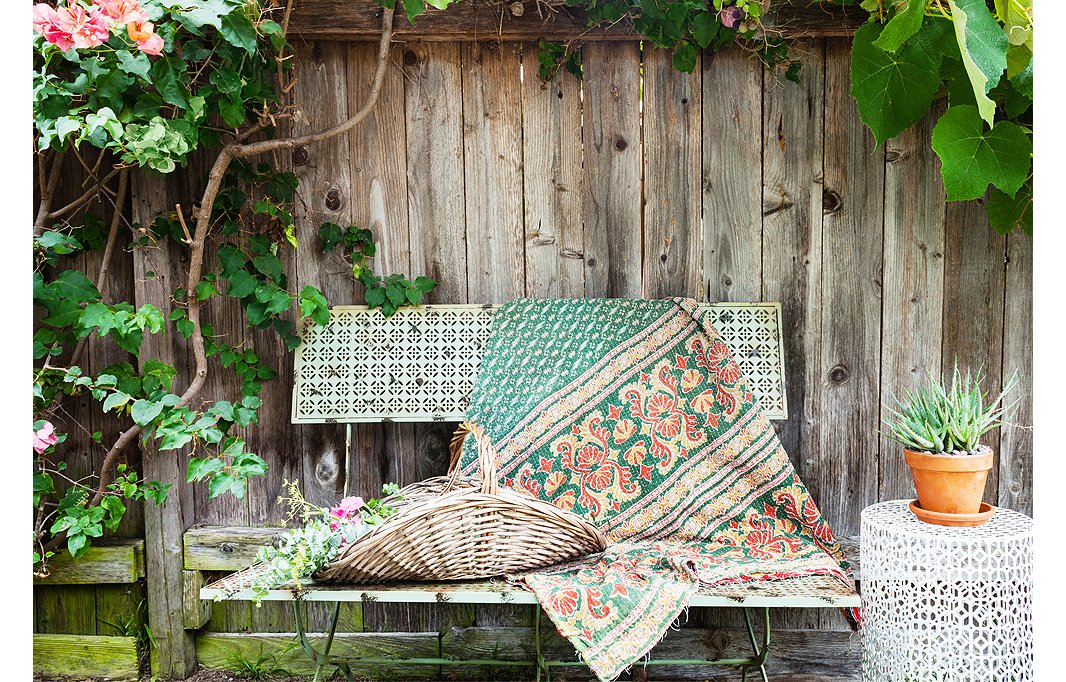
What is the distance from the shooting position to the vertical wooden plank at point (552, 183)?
7.42ft

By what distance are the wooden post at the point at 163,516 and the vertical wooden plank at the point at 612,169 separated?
1243mm

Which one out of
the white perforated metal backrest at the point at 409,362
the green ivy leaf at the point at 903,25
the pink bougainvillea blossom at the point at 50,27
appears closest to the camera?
the green ivy leaf at the point at 903,25

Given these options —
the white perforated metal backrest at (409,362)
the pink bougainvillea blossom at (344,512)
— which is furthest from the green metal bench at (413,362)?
the pink bougainvillea blossom at (344,512)

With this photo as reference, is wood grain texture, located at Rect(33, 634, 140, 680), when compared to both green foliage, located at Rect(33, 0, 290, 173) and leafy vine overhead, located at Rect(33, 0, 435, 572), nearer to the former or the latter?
leafy vine overhead, located at Rect(33, 0, 435, 572)

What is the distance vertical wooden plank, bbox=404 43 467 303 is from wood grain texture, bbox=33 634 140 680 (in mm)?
1406

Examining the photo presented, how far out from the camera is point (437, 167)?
89.9 inches

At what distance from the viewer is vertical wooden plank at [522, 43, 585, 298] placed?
7.42ft

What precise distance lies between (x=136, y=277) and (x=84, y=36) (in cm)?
79

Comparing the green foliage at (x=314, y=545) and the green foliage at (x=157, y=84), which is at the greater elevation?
the green foliage at (x=157, y=84)

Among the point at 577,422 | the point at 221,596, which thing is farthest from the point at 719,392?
the point at 221,596

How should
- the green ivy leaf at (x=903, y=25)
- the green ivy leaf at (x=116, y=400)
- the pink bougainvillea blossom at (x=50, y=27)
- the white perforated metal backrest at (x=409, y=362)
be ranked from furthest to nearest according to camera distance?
the white perforated metal backrest at (x=409, y=362), the green ivy leaf at (x=116, y=400), the pink bougainvillea blossom at (x=50, y=27), the green ivy leaf at (x=903, y=25)

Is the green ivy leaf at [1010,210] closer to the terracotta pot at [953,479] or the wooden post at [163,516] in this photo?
the terracotta pot at [953,479]

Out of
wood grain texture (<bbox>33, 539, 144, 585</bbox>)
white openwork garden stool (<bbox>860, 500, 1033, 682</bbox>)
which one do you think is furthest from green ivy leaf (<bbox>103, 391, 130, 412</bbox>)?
white openwork garden stool (<bbox>860, 500, 1033, 682</bbox>)

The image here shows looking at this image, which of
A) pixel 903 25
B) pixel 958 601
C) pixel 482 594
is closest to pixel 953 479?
pixel 958 601
